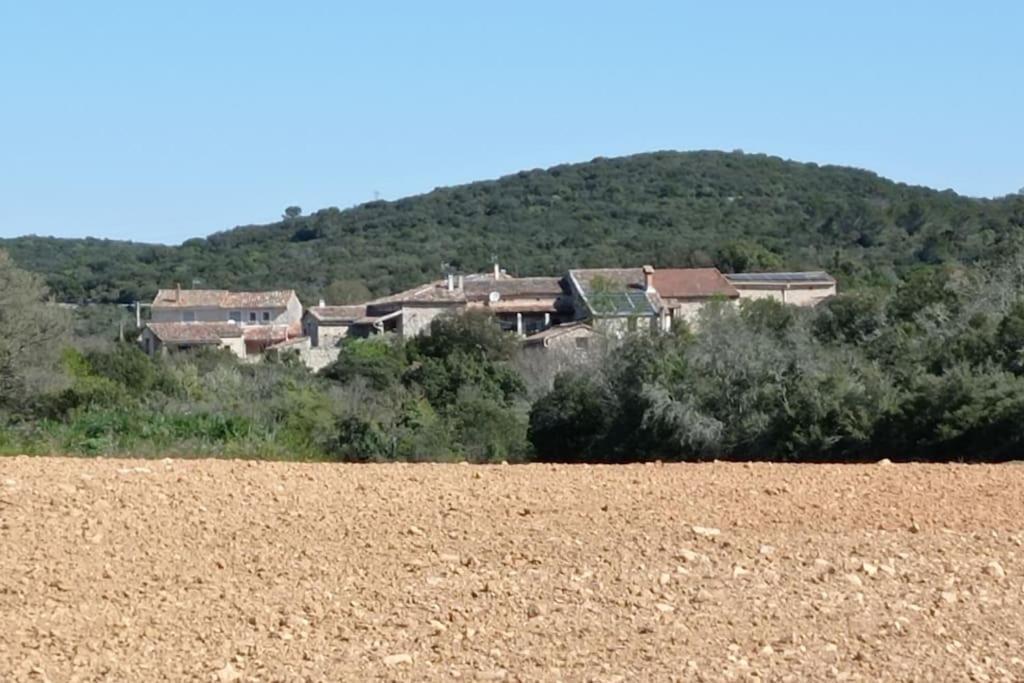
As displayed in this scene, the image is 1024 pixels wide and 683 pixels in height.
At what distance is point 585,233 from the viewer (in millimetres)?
102375

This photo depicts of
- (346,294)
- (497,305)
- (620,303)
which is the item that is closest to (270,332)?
(497,305)

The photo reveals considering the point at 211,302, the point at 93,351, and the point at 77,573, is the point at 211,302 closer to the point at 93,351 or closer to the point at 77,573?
the point at 93,351

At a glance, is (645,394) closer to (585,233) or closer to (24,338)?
(24,338)

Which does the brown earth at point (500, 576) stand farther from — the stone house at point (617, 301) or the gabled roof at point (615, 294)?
the gabled roof at point (615, 294)

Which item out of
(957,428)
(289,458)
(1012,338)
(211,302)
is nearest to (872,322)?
(1012,338)

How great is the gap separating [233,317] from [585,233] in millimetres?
37334

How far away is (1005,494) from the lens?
805cm

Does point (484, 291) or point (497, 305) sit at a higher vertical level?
point (484, 291)

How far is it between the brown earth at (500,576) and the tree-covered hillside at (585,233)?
173 feet

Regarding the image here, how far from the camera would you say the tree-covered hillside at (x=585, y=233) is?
77188 mm

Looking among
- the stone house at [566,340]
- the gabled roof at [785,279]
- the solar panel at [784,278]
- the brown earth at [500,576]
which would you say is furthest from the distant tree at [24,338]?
the solar panel at [784,278]

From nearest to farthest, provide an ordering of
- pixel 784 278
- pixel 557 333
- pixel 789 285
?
pixel 557 333
pixel 789 285
pixel 784 278

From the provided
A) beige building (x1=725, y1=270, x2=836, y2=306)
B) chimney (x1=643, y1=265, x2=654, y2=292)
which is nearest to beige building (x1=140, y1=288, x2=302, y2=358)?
chimney (x1=643, y1=265, x2=654, y2=292)

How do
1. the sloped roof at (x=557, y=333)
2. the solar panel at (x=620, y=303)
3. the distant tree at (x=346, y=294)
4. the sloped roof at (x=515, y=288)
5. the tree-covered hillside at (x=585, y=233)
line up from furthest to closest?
the distant tree at (x=346, y=294) → the tree-covered hillside at (x=585, y=233) → the sloped roof at (x=515, y=288) → the solar panel at (x=620, y=303) → the sloped roof at (x=557, y=333)
